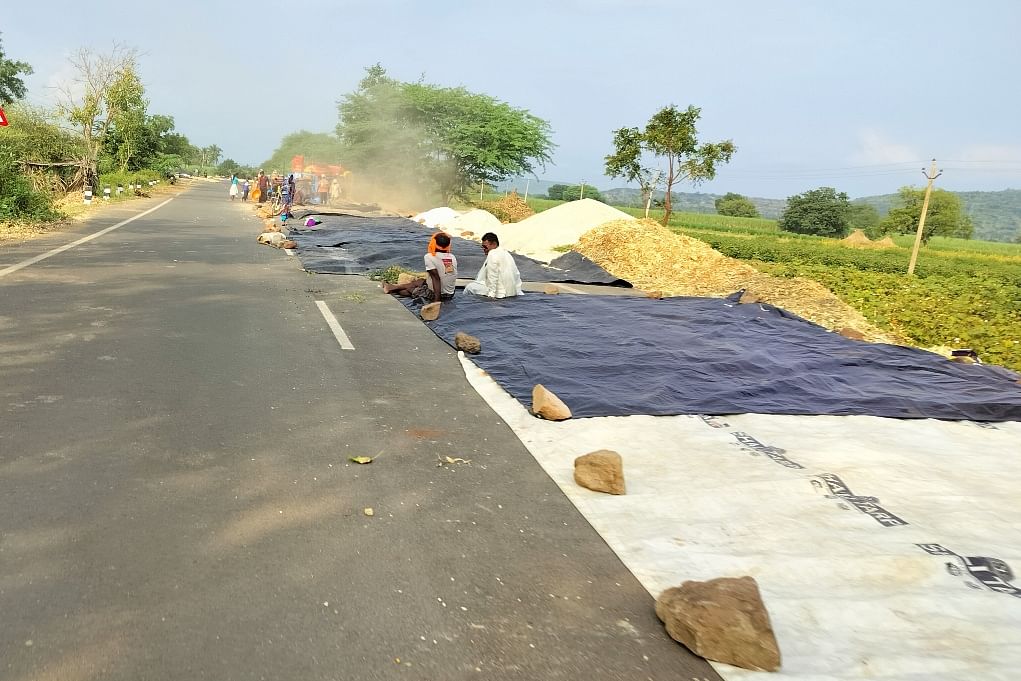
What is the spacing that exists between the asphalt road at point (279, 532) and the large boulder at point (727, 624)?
0.27ft

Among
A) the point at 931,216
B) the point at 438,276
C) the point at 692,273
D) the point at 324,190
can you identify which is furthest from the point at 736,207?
the point at 438,276

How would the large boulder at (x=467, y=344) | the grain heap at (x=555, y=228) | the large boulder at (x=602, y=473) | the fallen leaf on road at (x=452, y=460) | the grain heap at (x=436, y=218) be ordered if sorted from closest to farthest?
the large boulder at (x=602, y=473) → the fallen leaf on road at (x=452, y=460) → the large boulder at (x=467, y=344) → the grain heap at (x=555, y=228) → the grain heap at (x=436, y=218)

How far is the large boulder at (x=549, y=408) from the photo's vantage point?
5.76m

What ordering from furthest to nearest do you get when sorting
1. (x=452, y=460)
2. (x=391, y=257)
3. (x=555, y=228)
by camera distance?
(x=555, y=228) → (x=391, y=257) → (x=452, y=460)

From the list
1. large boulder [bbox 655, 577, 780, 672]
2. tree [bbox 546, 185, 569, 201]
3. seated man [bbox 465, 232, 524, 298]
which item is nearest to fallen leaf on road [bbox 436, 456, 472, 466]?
large boulder [bbox 655, 577, 780, 672]

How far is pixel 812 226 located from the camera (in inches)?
3364

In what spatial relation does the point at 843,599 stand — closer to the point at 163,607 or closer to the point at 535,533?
the point at 535,533

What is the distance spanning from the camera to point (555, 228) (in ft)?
70.8

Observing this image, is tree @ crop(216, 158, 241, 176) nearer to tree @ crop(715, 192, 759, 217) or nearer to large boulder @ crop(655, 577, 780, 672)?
tree @ crop(715, 192, 759, 217)

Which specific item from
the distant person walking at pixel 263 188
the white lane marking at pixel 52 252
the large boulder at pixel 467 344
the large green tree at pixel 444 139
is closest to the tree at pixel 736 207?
the large green tree at pixel 444 139

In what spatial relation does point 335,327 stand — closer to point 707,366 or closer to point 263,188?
point 707,366

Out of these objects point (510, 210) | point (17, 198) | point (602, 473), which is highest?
point (510, 210)

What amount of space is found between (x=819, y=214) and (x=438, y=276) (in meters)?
85.4

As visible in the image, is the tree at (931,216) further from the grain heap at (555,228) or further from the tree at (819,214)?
the grain heap at (555,228)
